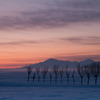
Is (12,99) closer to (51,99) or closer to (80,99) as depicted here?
(51,99)

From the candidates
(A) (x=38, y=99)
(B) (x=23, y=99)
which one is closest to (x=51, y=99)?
(A) (x=38, y=99)

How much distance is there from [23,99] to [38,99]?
1596 millimetres

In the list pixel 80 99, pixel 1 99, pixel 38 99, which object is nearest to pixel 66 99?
pixel 80 99

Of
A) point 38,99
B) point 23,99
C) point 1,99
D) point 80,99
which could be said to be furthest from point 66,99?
point 1,99

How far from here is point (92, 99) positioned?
24.5 m

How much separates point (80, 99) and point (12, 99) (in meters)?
7.24

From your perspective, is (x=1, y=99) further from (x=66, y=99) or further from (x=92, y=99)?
(x=92, y=99)

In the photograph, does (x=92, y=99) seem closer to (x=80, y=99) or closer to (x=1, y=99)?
(x=80, y=99)

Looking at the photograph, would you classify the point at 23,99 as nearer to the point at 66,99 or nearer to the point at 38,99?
the point at 38,99

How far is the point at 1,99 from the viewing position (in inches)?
965

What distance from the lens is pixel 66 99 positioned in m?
24.7

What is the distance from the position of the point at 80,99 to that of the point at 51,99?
3.11 meters

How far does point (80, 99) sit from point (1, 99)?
8.41 meters

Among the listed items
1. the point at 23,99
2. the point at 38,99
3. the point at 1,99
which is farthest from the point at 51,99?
the point at 1,99
